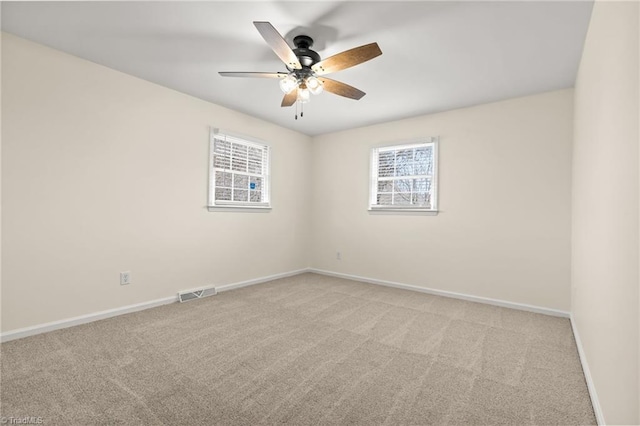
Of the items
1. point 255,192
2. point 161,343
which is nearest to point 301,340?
point 161,343

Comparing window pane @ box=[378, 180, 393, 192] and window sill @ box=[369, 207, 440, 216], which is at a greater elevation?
window pane @ box=[378, 180, 393, 192]

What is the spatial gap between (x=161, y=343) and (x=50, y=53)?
107 inches

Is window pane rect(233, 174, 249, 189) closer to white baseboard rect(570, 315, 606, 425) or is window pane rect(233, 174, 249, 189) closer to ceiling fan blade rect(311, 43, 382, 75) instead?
ceiling fan blade rect(311, 43, 382, 75)

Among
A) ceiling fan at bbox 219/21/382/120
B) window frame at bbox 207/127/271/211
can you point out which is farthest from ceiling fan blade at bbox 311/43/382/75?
window frame at bbox 207/127/271/211

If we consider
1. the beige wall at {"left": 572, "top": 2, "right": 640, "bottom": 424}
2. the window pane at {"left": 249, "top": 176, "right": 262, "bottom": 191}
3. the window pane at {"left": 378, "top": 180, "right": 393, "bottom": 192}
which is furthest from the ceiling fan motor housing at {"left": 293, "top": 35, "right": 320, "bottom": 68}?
the window pane at {"left": 378, "top": 180, "right": 393, "bottom": 192}

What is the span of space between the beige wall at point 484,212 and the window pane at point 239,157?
171 centimetres

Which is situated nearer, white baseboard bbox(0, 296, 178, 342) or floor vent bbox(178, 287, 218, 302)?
white baseboard bbox(0, 296, 178, 342)

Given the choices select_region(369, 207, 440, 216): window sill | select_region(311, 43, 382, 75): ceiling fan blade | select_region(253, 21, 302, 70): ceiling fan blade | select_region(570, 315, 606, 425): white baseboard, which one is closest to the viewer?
select_region(570, 315, 606, 425): white baseboard

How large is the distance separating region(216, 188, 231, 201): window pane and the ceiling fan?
1874 millimetres

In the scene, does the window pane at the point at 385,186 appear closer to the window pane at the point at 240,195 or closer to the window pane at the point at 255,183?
the window pane at the point at 255,183

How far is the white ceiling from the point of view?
2.02m

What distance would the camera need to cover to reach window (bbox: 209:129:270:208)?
12.8ft

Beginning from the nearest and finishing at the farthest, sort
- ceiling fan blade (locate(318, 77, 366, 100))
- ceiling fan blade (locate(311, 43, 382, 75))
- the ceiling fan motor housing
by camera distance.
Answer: ceiling fan blade (locate(311, 43, 382, 75)) → the ceiling fan motor housing → ceiling fan blade (locate(318, 77, 366, 100))

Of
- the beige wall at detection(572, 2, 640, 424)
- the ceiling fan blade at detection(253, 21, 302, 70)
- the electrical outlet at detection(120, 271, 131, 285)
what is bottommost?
the electrical outlet at detection(120, 271, 131, 285)
